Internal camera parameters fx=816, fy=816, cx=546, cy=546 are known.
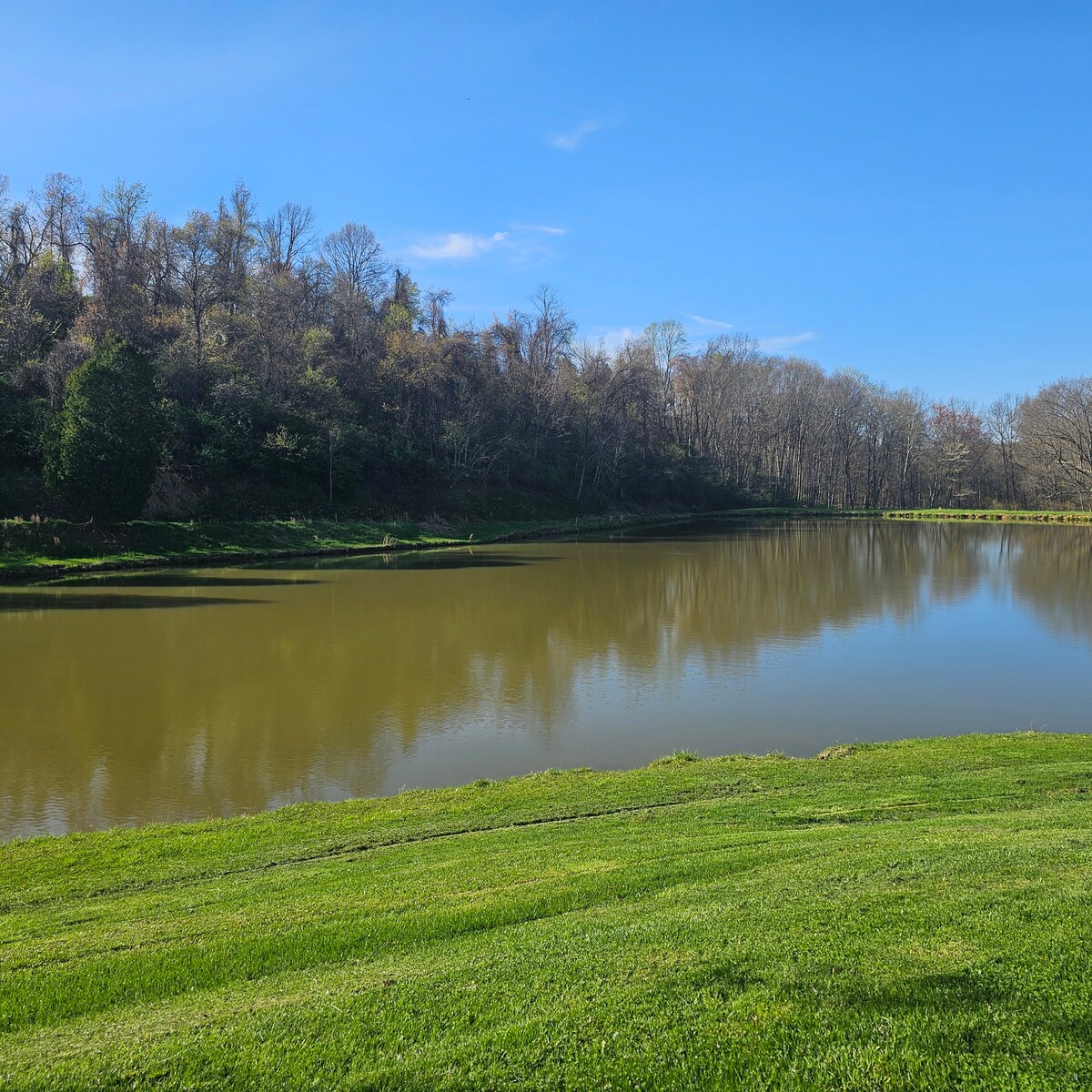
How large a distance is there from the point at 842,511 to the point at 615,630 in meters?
81.2

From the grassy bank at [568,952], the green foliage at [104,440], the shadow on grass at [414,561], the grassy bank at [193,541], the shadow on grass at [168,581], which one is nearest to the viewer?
the grassy bank at [568,952]

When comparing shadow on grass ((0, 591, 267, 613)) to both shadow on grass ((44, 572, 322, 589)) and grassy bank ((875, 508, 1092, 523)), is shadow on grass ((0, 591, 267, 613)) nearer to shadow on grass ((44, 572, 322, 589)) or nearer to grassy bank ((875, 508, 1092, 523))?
shadow on grass ((44, 572, 322, 589))

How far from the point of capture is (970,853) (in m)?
6.02

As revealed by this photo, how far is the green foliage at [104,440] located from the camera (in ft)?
111

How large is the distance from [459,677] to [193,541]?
2567 cm

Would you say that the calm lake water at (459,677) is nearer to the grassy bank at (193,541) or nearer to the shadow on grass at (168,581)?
the shadow on grass at (168,581)

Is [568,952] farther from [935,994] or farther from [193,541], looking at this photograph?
[193,541]

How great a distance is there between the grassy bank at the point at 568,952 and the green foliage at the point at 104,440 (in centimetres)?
2973

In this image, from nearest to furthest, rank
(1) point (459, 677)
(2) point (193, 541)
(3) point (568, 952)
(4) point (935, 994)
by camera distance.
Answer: (4) point (935, 994), (3) point (568, 952), (1) point (459, 677), (2) point (193, 541)

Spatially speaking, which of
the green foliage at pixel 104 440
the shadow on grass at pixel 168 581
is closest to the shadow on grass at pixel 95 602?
the shadow on grass at pixel 168 581

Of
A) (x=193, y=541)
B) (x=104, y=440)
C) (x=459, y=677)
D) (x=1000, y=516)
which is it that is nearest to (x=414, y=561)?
(x=193, y=541)

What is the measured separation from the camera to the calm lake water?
11188mm

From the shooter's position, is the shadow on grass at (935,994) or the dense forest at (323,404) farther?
the dense forest at (323,404)

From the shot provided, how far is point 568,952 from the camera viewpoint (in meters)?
4.61
